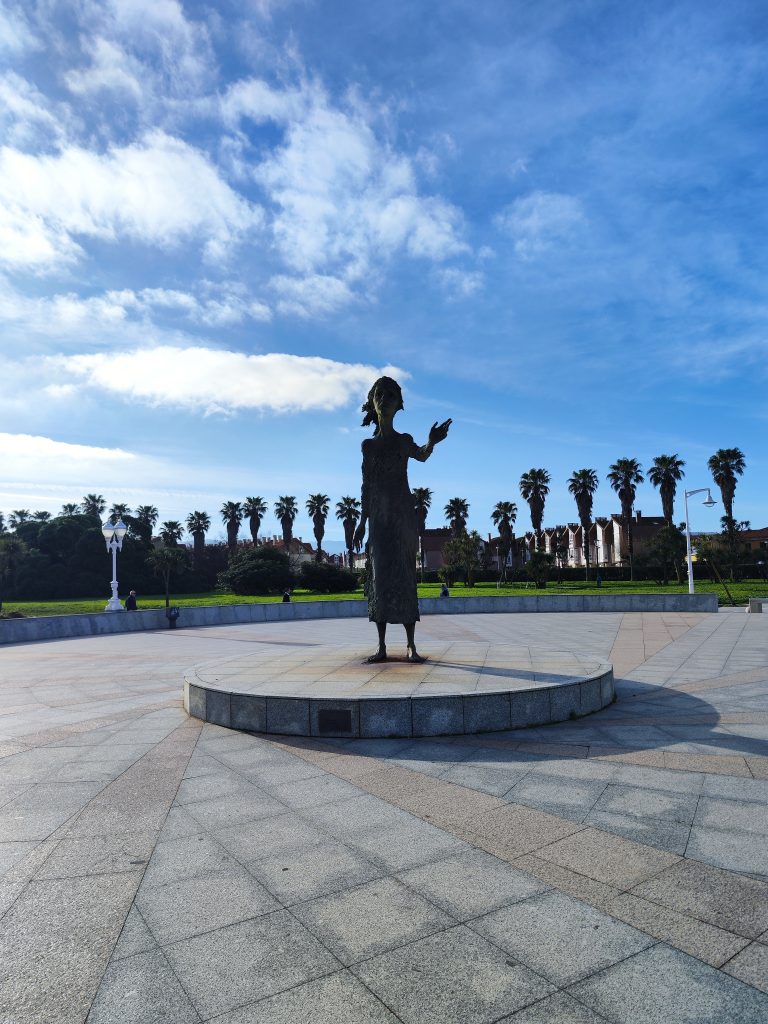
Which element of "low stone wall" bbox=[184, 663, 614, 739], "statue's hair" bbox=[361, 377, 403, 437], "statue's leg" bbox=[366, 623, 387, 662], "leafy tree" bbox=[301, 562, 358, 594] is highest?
"statue's hair" bbox=[361, 377, 403, 437]

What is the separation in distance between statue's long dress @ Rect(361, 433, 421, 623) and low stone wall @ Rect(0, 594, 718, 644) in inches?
681

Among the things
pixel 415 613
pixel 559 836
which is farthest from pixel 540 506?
pixel 559 836

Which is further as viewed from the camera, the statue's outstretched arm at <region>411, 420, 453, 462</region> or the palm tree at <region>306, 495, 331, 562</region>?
the palm tree at <region>306, 495, 331, 562</region>

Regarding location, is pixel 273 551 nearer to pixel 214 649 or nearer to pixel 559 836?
pixel 214 649

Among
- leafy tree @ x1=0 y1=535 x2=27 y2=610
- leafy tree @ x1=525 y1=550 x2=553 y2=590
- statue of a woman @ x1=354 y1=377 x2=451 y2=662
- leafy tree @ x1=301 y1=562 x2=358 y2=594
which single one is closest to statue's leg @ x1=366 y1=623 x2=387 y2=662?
statue of a woman @ x1=354 y1=377 x2=451 y2=662

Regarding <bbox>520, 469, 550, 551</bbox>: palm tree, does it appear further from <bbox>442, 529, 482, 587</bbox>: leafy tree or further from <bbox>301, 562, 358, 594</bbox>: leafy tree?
<bbox>301, 562, 358, 594</bbox>: leafy tree

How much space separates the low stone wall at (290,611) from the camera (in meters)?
22.2

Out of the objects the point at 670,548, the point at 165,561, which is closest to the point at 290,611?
the point at 165,561

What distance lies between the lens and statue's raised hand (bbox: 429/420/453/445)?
28.6 feet

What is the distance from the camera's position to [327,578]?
5069 cm

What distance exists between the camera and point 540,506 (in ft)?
227

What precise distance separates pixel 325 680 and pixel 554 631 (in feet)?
41.8

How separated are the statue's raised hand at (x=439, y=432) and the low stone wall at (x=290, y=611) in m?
18.4

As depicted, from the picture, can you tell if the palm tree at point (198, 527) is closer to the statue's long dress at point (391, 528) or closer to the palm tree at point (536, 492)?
the palm tree at point (536, 492)
